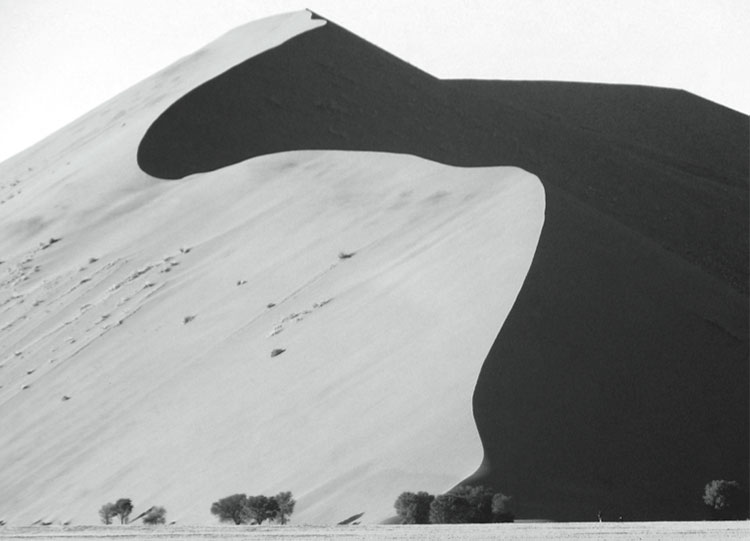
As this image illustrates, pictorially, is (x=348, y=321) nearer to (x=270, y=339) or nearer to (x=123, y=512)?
(x=270, y=339)

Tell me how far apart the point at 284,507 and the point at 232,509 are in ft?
2.92

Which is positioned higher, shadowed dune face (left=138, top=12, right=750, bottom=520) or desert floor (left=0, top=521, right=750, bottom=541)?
desert floor (left=0, top=521, right=750, bottom=541)

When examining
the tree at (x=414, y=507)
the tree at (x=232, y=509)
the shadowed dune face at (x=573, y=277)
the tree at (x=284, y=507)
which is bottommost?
the shadowed dune face at (x=573, y=277)

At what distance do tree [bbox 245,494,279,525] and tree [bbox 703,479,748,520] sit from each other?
496 cm

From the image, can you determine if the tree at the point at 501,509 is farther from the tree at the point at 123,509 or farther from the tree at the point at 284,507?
the tree at the point at 123,509

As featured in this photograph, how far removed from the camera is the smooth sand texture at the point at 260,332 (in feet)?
53.5

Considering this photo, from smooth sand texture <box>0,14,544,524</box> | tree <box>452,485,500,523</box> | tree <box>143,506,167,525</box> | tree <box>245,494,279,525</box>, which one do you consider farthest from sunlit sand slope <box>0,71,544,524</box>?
tree <box>245,494,279,525</box>

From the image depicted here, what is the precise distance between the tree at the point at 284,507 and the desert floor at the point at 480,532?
37 cm

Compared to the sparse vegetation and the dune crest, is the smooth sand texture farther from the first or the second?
the sparse vegetation

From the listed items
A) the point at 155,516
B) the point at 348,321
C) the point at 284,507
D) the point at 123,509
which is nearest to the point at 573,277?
the point at 348,321

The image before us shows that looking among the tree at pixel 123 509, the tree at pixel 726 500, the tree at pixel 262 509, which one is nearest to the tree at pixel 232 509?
the tree at pixel 262 509

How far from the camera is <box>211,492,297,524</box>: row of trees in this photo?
14.8 m

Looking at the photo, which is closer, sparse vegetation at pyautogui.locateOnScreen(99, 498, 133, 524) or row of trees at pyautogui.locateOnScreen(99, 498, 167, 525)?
row of trees at pyautogui.locateOnScreen(99, 498, 167, 525)

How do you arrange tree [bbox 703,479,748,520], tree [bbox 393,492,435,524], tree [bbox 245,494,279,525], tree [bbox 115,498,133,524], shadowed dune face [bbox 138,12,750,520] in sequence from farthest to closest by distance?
1. tree [bbox 115,498,133,524]
2. shadowed dune face [bbox 138,12,750,520]
3. tree [bbox 245,494,279,525]
4. tree [bbox 703,479,748,520]
5. tree [bbox 393,492,435,524]
